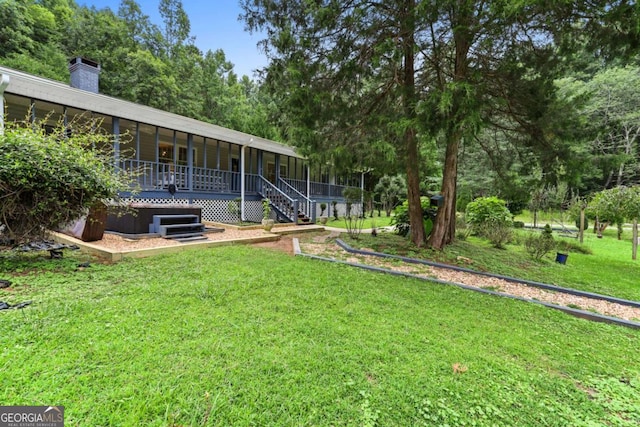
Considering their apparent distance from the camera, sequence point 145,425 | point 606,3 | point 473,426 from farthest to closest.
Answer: point 606,3 < point 473,426 < point 145,425

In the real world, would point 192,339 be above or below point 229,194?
below

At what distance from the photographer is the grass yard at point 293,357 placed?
1854 millimetres

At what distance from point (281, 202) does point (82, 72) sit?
8.61 meters

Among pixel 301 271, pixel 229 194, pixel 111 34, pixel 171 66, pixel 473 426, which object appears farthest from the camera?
pixel 171 66

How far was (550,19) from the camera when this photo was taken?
5.21 metres

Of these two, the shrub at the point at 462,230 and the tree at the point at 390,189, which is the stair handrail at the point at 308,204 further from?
the tree at the point at 390,189

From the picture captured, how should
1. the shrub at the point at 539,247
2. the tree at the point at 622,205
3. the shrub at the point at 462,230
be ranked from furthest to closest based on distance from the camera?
the shrub at the point at 462,230, the tree at the point at 622,205, the shrub at the point at 539,247

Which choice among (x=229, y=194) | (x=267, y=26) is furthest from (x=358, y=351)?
(x=229, y=194)

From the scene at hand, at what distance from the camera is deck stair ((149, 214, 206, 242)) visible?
23.3 feet

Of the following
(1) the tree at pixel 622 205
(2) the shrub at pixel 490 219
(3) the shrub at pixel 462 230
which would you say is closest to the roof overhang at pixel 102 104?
(3) the shrub at pixel 462 230

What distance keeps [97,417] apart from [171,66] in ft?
106

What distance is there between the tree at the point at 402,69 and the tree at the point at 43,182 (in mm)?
4081

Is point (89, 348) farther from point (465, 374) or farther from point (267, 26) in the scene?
point (267, 26)

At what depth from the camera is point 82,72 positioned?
999 centimetres
